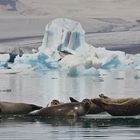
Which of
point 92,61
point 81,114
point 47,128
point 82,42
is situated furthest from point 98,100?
point 82,42

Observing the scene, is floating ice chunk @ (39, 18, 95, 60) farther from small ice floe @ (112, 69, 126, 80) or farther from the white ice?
small ice floe @ (112, 69, 126, 80)

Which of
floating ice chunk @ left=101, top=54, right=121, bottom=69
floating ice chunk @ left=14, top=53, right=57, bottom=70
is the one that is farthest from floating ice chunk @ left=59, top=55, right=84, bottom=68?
floating ice chunk @ left=101, top=54, right=121, bottom=69

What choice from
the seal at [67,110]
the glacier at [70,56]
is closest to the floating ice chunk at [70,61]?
the glacier at [70,56]

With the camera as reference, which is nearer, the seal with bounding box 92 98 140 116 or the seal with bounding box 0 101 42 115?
the seal with bounding box 92 98 140 116

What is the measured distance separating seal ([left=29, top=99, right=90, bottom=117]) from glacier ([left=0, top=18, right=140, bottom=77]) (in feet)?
76.9

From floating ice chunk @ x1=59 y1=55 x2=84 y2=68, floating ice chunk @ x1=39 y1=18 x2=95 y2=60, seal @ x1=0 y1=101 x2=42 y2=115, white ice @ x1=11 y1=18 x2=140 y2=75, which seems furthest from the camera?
floating ice chunk @ x1=39 y1=18 x2=95 y2=60

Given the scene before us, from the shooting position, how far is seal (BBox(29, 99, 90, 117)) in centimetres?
1120

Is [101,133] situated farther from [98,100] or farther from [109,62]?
[109,62]

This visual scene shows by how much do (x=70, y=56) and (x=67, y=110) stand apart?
2600 cm

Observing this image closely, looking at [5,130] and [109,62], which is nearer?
[5,130]

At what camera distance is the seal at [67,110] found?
1120cm

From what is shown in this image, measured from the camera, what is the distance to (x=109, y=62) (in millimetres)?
37375

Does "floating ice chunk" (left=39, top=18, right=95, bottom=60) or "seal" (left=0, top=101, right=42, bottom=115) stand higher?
"floating ice chunk" (left=39, top=18, right=95, bottom=60)

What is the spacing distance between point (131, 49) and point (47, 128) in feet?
245
